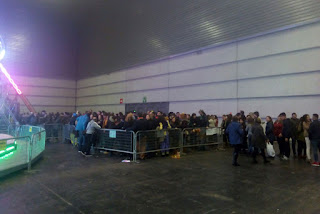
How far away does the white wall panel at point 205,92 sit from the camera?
48.8 ft

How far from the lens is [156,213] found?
390 cm

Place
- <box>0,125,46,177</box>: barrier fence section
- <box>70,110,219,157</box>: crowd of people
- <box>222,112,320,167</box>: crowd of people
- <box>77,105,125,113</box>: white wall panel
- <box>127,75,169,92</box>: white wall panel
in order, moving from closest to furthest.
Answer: <box>0,125,46,177</box>: barrier fence section
<box>222,112,320,167</box>: crowd of people
<box>70,110,219,157</box>: crowd of people
<box>127,75,169,92</box>: white wall panel
<box>77,105,125,113</box>: white wall panel

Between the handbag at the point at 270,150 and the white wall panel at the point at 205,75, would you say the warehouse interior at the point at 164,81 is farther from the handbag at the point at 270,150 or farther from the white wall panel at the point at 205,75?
the handbag at the point at 270,150

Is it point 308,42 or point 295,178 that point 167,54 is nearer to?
point 308,42

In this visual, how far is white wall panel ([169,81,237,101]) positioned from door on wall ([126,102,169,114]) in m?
1.04

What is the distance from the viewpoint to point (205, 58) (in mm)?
16344

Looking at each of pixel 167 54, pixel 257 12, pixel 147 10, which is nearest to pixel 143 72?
pixel 167 54

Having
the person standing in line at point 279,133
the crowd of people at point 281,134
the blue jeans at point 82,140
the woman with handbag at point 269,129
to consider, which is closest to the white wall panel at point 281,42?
the crowd of people at point 281,134

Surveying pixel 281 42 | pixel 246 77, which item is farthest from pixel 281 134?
pixel 281 42

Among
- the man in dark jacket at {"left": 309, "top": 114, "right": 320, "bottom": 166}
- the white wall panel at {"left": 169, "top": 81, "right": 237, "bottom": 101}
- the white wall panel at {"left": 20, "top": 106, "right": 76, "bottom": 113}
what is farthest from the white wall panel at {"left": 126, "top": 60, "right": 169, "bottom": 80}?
the man in dark jacket at {"left": 309, "top": 114, "right": 320, "bottom": 166}

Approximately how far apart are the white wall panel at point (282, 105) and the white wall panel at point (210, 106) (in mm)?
636

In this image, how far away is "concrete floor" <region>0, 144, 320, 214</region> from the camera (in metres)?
4.15

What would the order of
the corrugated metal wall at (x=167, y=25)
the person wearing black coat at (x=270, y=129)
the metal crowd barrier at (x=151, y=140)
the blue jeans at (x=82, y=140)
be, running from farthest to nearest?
the corrugated metal wall at (x=167, y=25) → the blue jeans at (x=82, y=140) → the person wearing black coat at (x=270, y=129) → the metal crowd barrier at (x=151, y=140)

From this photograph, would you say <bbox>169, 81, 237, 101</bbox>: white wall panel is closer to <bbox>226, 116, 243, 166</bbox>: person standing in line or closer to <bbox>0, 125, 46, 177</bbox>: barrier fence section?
<bbox>226, 116, 243, 166</bbox>: person standing in line
